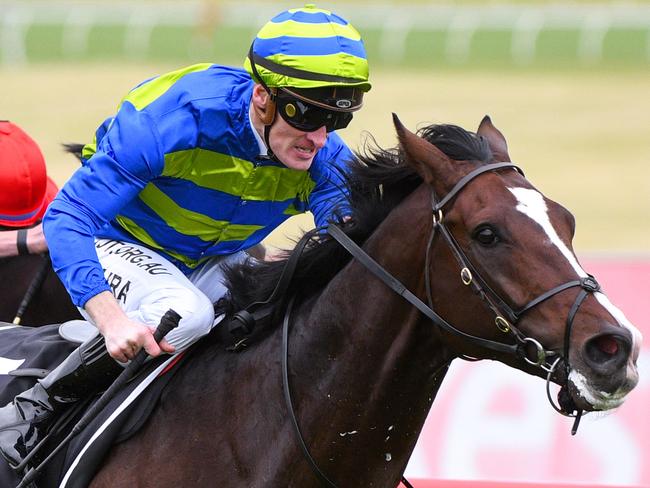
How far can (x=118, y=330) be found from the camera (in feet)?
11.6

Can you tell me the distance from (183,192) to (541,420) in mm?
2779

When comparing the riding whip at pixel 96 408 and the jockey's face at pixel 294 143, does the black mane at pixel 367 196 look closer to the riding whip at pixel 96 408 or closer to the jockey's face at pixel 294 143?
the jockey's face at pixel 294 143

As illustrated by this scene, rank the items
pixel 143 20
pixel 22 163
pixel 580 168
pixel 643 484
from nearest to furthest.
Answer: pixel 22 163, pixel 643 484, pixel 580 168, pixel 143 20

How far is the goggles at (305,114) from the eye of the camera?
3670 millimetres

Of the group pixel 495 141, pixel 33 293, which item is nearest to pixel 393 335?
pixel 495 141

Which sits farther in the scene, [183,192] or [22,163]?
[22,163]

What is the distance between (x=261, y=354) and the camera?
371 cm

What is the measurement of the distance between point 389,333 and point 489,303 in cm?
37

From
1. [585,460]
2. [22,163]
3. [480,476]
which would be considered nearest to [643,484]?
[585,460]

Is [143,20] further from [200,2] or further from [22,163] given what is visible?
[22,163]

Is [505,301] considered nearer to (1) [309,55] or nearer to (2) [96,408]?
(1) [309,55]

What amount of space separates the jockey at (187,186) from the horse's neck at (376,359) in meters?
0.31

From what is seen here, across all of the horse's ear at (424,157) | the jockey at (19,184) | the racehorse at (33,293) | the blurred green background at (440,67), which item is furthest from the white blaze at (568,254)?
the blurred green background at (440,67)

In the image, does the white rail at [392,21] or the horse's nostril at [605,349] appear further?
the white rail at [392,21]
